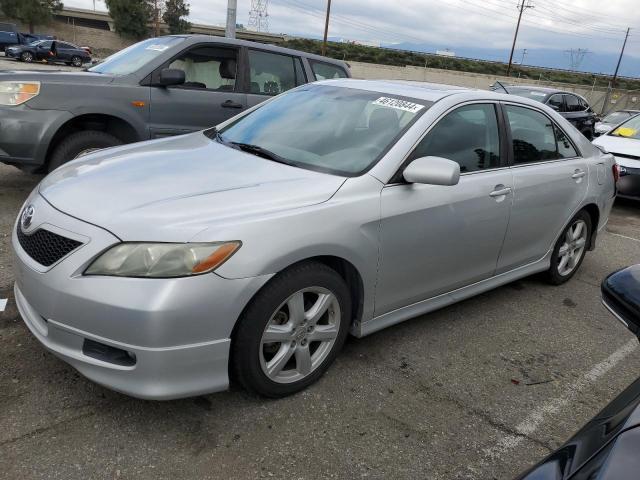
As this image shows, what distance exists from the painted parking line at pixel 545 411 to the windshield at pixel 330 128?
1.53 metres

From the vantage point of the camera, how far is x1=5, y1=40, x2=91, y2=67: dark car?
31.7 metres

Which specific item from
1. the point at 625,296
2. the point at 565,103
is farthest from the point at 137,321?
the point at 565,103

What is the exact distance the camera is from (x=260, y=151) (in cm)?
320

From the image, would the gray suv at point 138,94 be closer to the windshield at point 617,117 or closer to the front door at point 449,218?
the front door at point 449,218

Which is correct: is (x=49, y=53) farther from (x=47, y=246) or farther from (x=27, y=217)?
(x=47, y=246)

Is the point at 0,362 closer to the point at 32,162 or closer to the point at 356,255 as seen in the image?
the point at 356,255

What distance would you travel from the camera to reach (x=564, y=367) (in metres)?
3.34

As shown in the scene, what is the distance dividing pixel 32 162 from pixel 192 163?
9.15ft

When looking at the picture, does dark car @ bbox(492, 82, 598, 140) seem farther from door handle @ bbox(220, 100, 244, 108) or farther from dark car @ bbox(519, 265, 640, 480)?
dark car @ bbox(519, 265, 640, 480)

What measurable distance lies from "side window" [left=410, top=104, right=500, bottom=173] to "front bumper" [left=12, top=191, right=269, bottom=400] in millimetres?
1477

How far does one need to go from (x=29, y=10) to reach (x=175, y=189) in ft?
190

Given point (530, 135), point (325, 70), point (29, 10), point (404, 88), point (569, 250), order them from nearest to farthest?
point (404, 88) → point (530, 135) → point (569, 250) → point (325, 70) → point (29, 10)

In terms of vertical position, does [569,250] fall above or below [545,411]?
above

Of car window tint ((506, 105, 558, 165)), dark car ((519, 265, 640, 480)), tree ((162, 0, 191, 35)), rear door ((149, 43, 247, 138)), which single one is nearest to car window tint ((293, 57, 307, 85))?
rear door ((149, 43, 247, 138))
